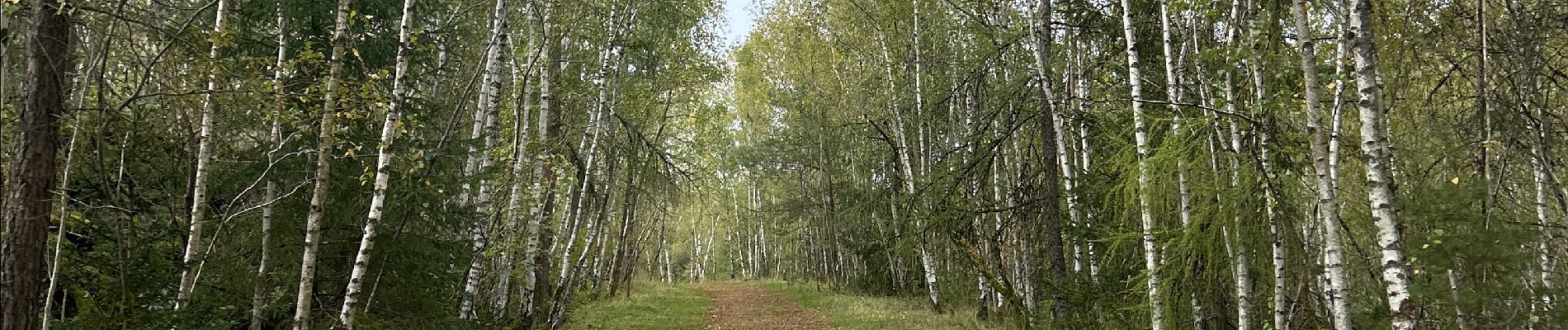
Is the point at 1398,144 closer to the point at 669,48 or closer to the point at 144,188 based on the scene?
the point at 669,48

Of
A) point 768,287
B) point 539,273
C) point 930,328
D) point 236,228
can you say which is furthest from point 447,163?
point 768,287

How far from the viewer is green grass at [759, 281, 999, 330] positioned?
12.5 m

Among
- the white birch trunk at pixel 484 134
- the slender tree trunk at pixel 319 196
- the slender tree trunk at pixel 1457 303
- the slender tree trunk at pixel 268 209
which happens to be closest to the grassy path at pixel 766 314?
the white birch trunk at pixel 484 134

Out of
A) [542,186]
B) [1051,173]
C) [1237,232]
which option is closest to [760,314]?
[542,186]

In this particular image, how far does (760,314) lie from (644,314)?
240 cm

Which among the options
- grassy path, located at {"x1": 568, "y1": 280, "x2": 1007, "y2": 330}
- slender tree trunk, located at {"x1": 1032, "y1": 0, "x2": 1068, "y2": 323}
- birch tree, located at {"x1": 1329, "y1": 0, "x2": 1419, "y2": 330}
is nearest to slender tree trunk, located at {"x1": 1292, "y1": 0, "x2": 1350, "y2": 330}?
birch tree, located at {"x1": 1329, "y1": 0, "x2": 1419, "y2": 330}

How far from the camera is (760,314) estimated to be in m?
16.5

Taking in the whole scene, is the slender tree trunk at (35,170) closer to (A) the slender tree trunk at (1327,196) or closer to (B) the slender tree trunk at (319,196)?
(B) the slender tree trunk at (319,196)

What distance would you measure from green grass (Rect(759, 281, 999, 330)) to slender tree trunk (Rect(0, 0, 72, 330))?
9.77 meters

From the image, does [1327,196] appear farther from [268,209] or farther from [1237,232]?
[268,209]

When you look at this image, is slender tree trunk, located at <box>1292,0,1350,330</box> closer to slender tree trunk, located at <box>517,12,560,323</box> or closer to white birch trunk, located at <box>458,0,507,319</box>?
white birch trunk, located at <box>458,0,507,319</box>

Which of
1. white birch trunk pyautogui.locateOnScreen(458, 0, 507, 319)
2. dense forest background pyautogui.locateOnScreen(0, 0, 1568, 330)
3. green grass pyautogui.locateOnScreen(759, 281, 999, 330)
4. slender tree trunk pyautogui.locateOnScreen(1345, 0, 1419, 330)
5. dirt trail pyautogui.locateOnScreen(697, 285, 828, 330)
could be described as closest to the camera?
slender tree trunk pyautogui.locateOnScreen(1345, 0, 1419, 330)

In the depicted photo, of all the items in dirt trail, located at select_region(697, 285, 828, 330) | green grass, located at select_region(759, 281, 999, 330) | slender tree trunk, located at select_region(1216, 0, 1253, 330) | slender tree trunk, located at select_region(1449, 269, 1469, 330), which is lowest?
dirt trail, located at select_region(697, 285, 828, 330)

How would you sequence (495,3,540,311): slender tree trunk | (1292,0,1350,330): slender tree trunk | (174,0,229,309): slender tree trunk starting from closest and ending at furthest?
(1292,0,1350,330): slender tree trunk
(174,0,229,309): slender tree trunk
(495,3,540,311): slender tree trunk
